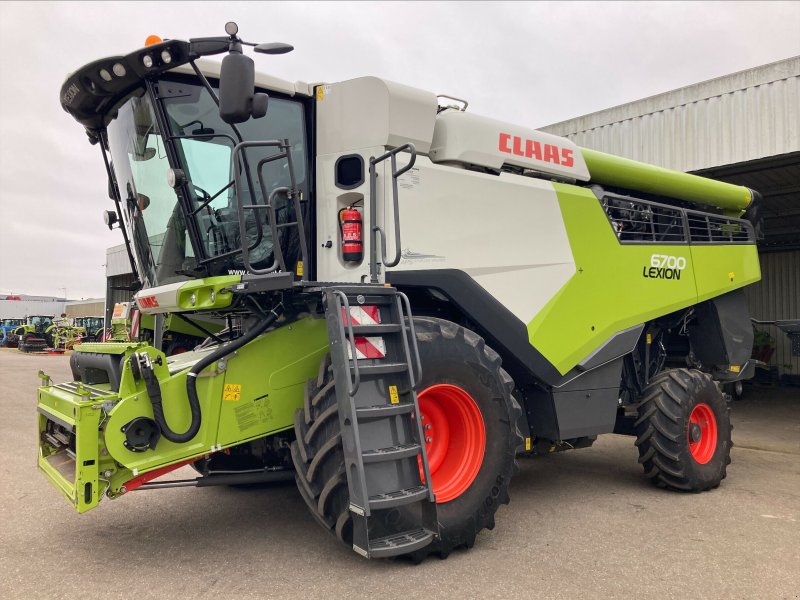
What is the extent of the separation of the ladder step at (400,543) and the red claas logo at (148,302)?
6.85 ft

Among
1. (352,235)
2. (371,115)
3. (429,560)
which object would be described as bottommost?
(429,560)

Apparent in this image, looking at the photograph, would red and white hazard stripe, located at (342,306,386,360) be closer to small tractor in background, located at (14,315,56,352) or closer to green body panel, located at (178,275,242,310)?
green body panel, located at (178,275,242,310)

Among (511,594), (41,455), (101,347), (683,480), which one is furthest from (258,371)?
(683,480)

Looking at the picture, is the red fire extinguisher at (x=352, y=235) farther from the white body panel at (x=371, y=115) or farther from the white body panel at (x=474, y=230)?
the white body panel at (x=371, y=115)

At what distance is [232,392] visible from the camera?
371 cm

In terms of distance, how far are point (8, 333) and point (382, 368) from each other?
44.7m

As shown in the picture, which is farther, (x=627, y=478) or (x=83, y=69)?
(x=627, y=478)

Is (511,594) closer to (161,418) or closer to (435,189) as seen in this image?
(161,418)

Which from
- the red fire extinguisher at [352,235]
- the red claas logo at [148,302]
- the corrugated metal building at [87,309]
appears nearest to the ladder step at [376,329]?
the red fire extinguisher at [352,235]

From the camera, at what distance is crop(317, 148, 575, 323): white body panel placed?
4.07 m

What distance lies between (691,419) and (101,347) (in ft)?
15.8

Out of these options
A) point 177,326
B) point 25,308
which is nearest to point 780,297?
point 177,326

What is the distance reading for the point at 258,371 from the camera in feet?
12.5

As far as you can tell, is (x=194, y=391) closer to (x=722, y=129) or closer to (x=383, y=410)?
(x=383, y=410)
